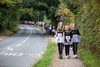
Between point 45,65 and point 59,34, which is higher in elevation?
point 59,34

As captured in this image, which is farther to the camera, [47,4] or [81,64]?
[47,4]

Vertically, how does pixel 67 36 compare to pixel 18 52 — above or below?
above

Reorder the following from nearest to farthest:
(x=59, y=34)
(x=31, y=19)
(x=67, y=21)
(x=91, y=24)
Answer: (x=91, y=24), (x=59, y=34), (x=67, y=21), (x=31, y=19)

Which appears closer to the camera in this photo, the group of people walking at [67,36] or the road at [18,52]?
the group of people walking at [67,36]

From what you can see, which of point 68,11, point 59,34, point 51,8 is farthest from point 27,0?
point 59,34

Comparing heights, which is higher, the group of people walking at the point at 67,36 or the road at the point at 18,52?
the group of people walking at the point at 67,36

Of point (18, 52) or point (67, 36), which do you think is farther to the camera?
point (18, 52)

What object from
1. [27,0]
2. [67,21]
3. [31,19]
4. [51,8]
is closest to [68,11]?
[67,21]

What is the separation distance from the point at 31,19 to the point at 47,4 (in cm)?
8668

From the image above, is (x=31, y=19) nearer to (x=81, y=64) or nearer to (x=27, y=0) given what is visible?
(x=27, y=0)

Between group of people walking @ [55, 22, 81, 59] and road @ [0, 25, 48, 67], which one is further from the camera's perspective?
road @ [0, 25, 48, 67]

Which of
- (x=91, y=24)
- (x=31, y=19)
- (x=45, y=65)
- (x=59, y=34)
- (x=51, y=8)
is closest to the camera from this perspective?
(x=91, y=24)

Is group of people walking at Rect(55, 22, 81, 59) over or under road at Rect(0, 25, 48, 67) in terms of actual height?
over

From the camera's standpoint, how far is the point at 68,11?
3791cm
